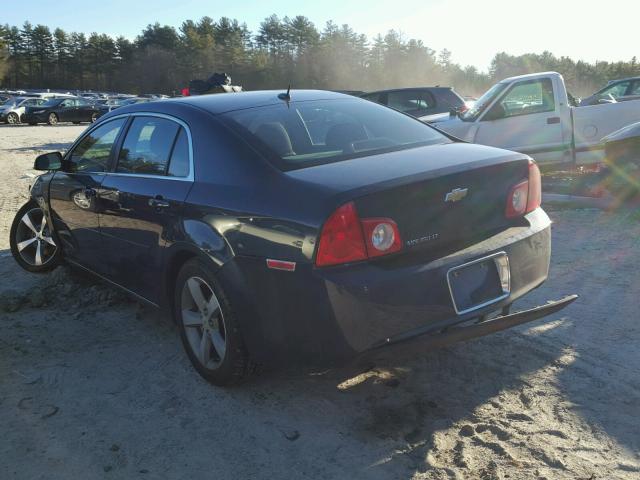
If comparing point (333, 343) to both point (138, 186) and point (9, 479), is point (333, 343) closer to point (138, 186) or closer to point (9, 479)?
point (9, 479)

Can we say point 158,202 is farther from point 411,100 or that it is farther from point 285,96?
point 411,100

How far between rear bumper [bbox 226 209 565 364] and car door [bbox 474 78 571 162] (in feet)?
22.6

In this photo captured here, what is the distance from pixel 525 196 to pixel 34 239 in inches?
176

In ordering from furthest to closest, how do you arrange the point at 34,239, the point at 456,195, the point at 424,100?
the point at 424,100, the point at 34,239, the point at 456,195

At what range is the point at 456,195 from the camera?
295 cm

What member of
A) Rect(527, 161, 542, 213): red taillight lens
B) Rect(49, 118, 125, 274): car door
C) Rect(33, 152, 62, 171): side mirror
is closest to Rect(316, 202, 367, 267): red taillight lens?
Rect(527, 161, 542, 213): red taillight lens

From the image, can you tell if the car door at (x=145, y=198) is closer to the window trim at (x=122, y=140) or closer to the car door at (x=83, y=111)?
the window trim at (x=122, y=140)

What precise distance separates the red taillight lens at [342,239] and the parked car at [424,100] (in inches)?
458

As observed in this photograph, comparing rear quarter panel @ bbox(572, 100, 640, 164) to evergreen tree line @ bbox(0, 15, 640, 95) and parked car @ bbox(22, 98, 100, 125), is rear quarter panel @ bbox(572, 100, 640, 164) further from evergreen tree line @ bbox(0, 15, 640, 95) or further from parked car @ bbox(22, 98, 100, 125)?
evergreen tree line @ bbox(0, 15, 640, 95)

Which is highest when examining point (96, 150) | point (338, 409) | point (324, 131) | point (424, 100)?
point (424, 100)

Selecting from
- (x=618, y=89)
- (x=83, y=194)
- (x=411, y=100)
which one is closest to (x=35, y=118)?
(x=411, y=100)

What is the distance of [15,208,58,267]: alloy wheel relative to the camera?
5461mm

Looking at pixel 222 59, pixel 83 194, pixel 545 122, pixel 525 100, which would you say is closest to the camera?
pixel 83 194

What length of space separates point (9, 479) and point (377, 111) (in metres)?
2.99
